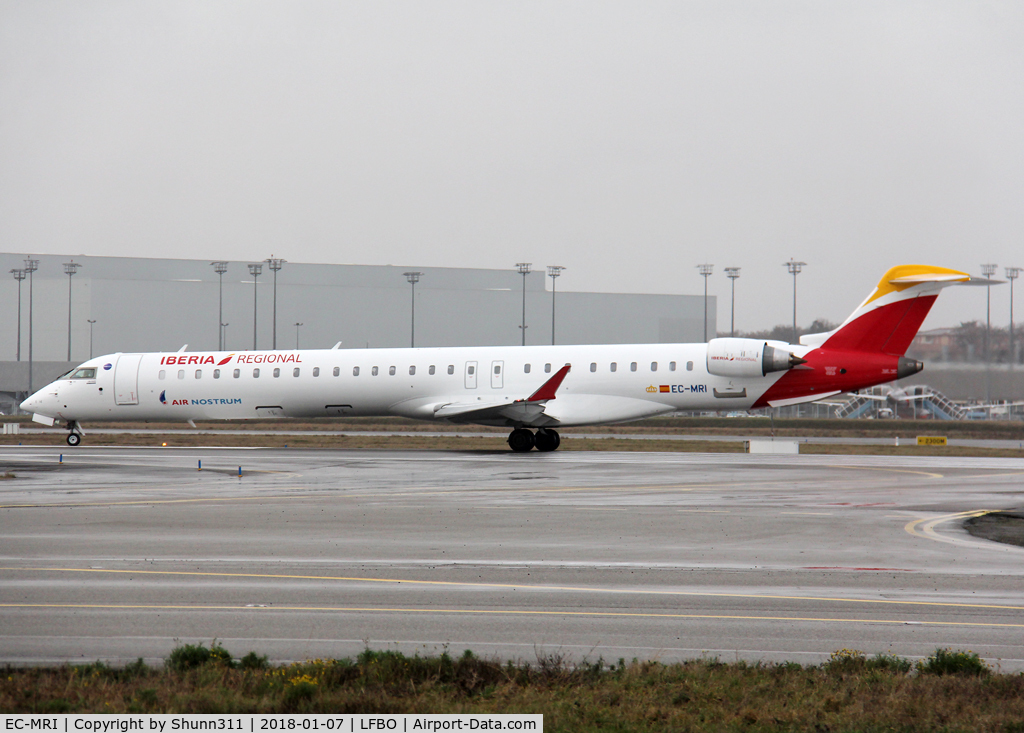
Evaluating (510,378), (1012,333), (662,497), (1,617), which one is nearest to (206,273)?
(510,378)

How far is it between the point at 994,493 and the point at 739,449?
14032 millimetres

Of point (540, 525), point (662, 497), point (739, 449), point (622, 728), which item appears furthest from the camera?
point (739, 449)

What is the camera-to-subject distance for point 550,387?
28.7 meters

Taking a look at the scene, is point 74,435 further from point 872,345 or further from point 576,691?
point 576,691

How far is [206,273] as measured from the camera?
88.9 metres

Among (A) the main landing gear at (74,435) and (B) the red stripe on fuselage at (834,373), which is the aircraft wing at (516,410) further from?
(A) the main landing gear at (74,435)

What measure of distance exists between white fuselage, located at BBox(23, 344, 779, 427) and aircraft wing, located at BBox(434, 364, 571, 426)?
14 centimetres

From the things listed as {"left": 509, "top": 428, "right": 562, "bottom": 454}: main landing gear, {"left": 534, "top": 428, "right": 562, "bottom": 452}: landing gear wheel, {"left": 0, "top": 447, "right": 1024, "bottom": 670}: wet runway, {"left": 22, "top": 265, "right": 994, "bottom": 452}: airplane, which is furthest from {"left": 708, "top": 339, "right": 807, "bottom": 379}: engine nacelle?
{"left": 0, "top": 447, "right": 1024, "bottom": 670}: wet runway

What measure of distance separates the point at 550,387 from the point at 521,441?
2.34m

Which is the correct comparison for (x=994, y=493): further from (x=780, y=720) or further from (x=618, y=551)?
(x=780, y=720)

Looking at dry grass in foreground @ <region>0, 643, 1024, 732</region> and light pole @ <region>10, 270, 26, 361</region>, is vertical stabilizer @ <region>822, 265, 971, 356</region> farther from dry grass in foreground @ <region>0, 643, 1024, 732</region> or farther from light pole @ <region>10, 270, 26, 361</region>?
light pole @ <region>10, 270, 26, 361</region>

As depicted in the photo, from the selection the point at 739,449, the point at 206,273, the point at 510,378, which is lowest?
the point at 739,449

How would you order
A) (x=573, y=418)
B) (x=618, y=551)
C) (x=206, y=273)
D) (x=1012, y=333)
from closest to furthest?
(x=618, y=551) → (x=573, y=418) → (x=1012, y=333) → (x=206, y=273)
